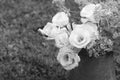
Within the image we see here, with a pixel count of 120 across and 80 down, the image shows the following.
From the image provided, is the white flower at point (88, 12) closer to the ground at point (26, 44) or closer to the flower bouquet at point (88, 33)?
the flower bouquet at point (88, 33)

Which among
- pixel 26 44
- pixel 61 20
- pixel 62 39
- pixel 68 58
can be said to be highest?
pixel 61 20

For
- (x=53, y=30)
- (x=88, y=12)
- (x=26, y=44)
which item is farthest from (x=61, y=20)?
(x=26, y=44)

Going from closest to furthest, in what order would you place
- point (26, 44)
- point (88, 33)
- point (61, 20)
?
point (88, 33) < point (61, 20) < point (26, 44)

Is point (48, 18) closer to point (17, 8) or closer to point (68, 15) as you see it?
point (17, 8)

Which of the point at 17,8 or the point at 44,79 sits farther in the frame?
the point at 17,8

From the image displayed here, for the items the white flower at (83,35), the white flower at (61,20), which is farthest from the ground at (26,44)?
the white flower at (83,35)

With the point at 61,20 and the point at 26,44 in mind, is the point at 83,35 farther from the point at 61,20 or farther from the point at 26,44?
the point at 26,44

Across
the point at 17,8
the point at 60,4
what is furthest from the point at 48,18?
the point at 60,4
